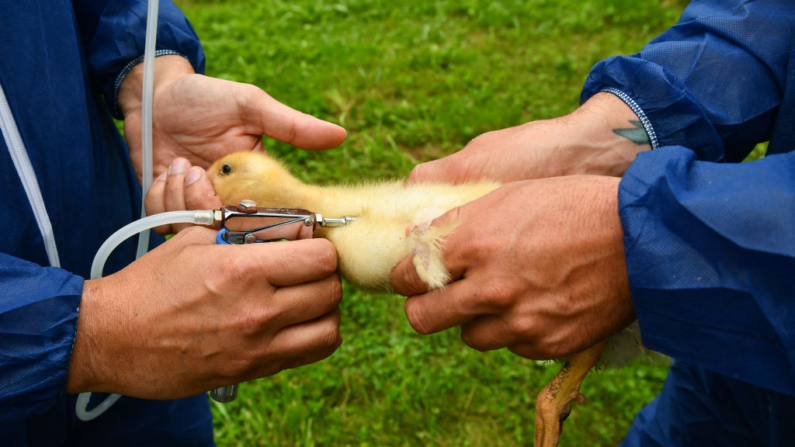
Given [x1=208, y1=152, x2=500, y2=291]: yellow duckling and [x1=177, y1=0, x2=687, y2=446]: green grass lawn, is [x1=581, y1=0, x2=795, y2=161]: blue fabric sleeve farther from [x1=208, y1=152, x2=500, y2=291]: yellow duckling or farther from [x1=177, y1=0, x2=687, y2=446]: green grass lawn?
[x1=177, y1=0, x2=687, y2=446]: green grass lawn

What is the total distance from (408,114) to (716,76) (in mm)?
3203

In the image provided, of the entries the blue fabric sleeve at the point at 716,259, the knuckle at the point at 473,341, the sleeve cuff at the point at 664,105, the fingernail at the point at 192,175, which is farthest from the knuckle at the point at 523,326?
the fingernail at the point at 192,175

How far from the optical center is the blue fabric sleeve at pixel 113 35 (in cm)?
189

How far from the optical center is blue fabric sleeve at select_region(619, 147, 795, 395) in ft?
3.50

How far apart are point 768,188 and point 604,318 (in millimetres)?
444

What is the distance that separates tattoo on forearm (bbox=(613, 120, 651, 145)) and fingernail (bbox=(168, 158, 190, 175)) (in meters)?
1.44

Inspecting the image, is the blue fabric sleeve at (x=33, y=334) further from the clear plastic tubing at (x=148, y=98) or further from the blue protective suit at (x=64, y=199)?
the clear plastic tubing at (x=148, y=98)

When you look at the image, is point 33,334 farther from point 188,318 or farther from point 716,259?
point 716,259

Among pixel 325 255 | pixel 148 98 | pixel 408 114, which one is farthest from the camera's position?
pixel 408 114

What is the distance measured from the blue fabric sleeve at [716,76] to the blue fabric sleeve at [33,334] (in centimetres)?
168

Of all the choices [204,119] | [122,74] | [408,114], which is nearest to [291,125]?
[204,119]

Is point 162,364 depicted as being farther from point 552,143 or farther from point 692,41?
point 692,41

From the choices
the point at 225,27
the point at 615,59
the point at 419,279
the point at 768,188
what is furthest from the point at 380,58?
the point at 768,188

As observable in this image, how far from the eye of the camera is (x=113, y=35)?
189 centimetres
